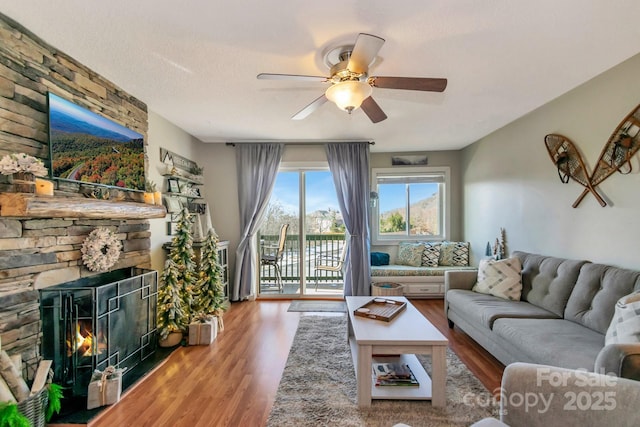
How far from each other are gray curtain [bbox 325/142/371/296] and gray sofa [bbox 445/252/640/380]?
1681 millimetres

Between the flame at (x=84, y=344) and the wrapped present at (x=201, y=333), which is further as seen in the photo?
the wrapped present at (x=201, y=333)

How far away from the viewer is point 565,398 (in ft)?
3.90

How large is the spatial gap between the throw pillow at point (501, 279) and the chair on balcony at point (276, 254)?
2.76 meters

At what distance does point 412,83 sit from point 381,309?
1.80 m

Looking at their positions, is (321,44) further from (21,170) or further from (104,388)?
(104,388)

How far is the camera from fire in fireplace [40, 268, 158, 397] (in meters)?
1.97

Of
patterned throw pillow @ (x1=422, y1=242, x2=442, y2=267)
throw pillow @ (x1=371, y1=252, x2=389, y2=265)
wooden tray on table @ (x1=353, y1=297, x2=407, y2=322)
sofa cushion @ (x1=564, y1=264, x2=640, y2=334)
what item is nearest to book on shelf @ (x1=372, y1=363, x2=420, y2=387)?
wooden tray on table @ (x1=353, y1=297, x2=407, y2=322)

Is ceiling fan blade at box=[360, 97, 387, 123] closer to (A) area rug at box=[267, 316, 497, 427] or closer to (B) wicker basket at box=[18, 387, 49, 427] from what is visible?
(A) area rug at box=[267, 316, 497, 427]

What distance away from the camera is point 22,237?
1.77 m

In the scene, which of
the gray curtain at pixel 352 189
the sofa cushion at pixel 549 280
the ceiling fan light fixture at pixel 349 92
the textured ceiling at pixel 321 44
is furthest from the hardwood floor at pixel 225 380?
the textured ceiling at pixel 321 44

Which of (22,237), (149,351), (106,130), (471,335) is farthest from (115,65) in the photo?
(471,335)

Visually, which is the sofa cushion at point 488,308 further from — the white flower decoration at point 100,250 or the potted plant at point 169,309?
the white flower decoration at point 100,250

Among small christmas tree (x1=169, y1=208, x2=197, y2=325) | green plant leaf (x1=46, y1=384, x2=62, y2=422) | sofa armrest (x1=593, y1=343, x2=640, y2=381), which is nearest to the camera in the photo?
sofa armrest (x1=593, y1=343, x2=640, y2=381)

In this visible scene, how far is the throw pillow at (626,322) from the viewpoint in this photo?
61.8 inches
